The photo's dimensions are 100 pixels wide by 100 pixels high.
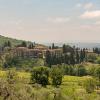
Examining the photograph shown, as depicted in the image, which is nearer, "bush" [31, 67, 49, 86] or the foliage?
"bush" [31, 67, 49, 86]

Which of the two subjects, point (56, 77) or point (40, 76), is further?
point (56, 77)

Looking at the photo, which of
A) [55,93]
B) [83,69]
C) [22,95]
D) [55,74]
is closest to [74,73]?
[83,69]

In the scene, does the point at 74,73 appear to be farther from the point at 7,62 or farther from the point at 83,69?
the point at 7,62

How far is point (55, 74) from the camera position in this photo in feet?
415

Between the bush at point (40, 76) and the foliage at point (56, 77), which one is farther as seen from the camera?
the foliage at point (56, 77)

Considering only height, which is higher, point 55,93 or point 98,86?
point 55,93

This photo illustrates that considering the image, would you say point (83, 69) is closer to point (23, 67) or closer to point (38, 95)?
point (23, 67)

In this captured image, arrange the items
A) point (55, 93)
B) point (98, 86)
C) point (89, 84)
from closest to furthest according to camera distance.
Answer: point (55, 93) → point (89, 84) → point (98, 86)

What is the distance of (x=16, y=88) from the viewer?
44.1m

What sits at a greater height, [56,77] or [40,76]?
[40,76]

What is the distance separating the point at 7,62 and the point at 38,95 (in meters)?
152

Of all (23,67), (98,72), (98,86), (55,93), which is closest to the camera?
(55,93)

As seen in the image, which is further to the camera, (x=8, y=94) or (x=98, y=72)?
(x=98, y=72)

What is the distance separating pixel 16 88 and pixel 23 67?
143m
